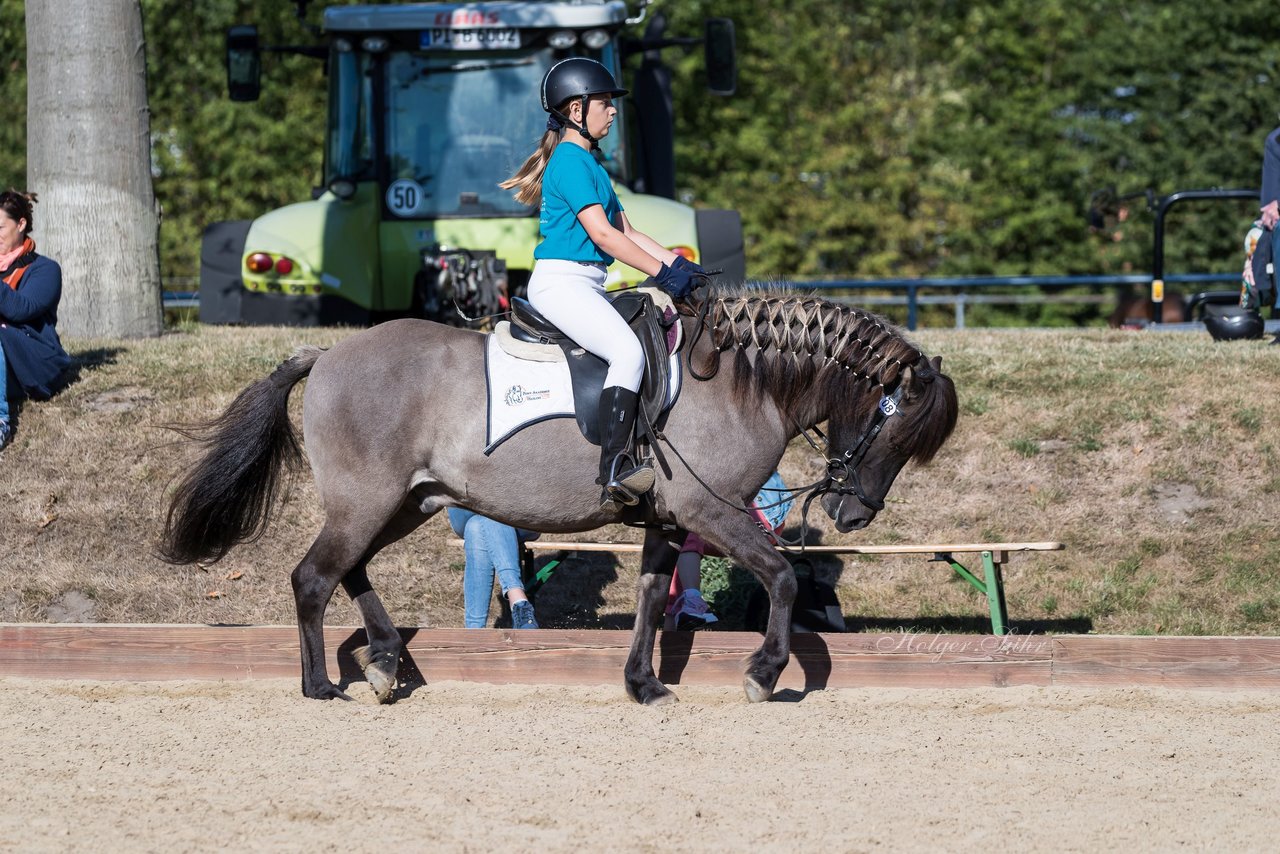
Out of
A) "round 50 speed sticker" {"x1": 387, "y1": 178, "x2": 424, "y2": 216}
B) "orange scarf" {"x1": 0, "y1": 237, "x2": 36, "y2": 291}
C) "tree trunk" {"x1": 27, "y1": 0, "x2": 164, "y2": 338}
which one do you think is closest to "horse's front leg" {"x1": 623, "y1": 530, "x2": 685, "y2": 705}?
"orange scarf" {"x1": 0, "y1": 237, "x2": 36, "y2": 291}

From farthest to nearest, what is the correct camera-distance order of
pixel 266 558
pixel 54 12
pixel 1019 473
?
pixel 54 12
pixel 1019 473
pixel 266 558

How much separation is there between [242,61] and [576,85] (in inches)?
305

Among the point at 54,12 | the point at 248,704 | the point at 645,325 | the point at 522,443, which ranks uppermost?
the point at 54,12

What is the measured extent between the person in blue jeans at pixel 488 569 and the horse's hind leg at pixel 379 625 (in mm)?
878

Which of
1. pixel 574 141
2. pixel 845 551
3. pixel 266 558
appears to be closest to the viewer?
pixel 574 141

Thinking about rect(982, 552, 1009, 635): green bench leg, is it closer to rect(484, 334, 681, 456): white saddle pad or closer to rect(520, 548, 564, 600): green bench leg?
rect(484, 334, 681, 456): white saddle pad

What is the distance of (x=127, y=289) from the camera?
35.8 feet

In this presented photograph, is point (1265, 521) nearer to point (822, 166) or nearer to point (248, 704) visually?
point (248, 704)

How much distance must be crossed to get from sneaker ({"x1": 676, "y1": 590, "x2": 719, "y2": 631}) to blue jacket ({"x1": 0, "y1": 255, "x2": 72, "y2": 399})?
4.20 m

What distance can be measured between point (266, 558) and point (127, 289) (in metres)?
3.53

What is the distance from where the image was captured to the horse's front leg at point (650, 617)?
237 inches

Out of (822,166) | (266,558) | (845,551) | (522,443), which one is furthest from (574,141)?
(822,166)

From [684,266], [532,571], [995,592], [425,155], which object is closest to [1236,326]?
[995,592]

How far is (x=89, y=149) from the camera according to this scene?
10641mm
